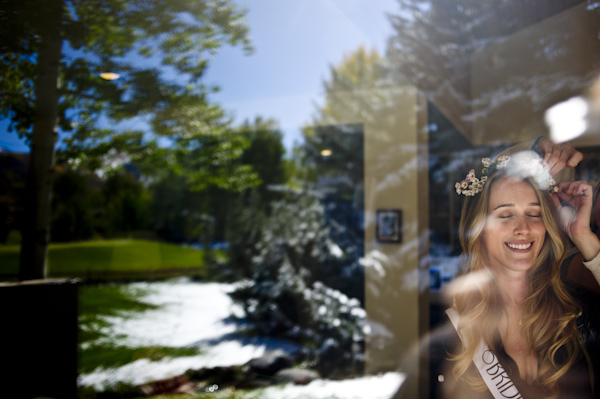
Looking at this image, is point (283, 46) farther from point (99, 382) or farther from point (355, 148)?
point (99, 382)

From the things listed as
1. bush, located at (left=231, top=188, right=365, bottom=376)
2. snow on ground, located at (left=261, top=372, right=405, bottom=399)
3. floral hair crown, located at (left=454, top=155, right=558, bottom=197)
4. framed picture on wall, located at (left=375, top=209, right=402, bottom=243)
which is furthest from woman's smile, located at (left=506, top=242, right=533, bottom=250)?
bush, located at (left=231, top=188, right=365, bottom=376)

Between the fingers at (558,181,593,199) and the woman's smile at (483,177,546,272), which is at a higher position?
the fingers at (558,181,593,199)

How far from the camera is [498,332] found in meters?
1.03

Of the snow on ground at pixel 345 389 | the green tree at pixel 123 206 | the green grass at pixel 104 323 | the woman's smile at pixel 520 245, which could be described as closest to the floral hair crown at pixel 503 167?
the woman's smile at pixel 520 245

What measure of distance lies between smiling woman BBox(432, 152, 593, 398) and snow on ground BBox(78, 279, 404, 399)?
2028mm

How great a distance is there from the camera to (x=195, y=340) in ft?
12.7

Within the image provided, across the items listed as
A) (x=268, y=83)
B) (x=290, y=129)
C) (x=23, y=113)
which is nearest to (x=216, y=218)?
(x=290, y=129)

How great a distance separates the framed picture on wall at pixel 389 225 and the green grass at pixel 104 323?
87.3 inches

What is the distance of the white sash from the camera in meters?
0.99

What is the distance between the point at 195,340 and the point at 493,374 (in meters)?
3.35

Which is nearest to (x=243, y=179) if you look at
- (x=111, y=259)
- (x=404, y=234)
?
(x=111, y=259)

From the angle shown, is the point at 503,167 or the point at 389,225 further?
the point at 389,225

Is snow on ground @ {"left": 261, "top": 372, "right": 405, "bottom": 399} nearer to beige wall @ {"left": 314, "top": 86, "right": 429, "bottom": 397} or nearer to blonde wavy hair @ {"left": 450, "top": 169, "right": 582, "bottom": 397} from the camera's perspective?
beige wall @ {"left": 314, "top": 86, "right": 429, "bottom": 397}

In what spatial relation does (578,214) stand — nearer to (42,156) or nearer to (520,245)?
(520,245)
